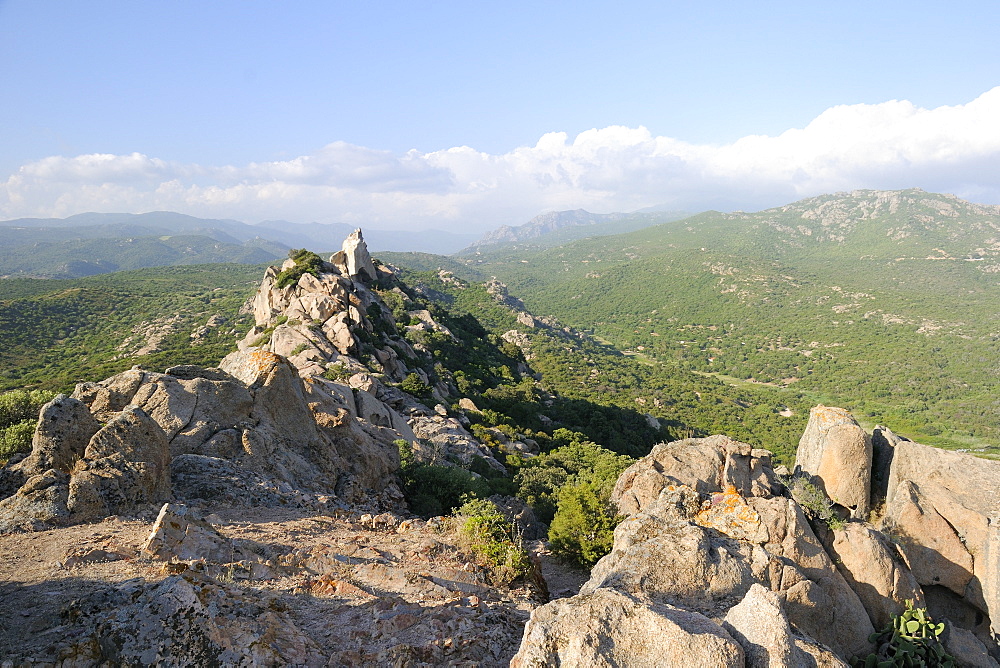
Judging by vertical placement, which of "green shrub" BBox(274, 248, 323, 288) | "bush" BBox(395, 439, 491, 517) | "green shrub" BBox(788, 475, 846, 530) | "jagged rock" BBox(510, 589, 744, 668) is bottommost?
"bush" BBox(395, 439, 491, 517)

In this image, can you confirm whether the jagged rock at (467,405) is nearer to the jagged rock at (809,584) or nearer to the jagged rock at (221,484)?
the jagged rock at (221,484)

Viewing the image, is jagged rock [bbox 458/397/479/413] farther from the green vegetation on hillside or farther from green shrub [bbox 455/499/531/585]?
green shrub [bbox 455/499/531/585]

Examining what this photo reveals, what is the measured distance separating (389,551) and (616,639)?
718 centimetres

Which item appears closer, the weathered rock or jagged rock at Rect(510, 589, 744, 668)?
jagged rock at Rect(510, 589, 744, 668)

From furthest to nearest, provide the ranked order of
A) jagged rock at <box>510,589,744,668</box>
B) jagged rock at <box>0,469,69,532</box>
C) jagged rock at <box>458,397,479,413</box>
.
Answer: jagged rock at <box>458,397,479,413</box>, jagged rock at <box>0,469,69,532</box>, jagged rock at <box>510,589,744,668</box>

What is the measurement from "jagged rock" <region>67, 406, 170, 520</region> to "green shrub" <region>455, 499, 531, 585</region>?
754 centimetres

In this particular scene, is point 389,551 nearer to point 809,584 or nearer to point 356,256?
point 809,584

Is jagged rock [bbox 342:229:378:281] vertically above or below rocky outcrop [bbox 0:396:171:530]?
above

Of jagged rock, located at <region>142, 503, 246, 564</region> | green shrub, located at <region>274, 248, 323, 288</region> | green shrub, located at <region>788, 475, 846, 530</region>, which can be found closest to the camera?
jagged rock, located at <region>142, 503, 246, 564</region>

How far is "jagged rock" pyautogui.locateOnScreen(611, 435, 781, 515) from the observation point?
15.0 metres

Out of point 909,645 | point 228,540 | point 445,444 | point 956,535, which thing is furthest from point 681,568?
point 445,444

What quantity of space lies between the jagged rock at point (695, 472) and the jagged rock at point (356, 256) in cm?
4848

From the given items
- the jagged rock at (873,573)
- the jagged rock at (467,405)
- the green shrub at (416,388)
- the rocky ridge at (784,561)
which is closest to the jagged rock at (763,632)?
the rocky ridge at (784,561)

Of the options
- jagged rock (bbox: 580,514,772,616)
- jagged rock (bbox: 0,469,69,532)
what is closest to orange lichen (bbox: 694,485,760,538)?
jagged rock (bbox: 580,514,772,616)
